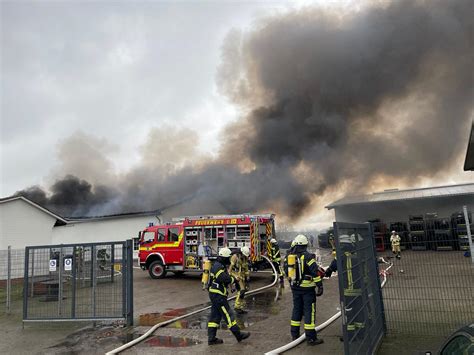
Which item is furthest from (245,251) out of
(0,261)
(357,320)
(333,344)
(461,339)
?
(0,261)

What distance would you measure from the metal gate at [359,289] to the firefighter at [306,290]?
0.70 metres

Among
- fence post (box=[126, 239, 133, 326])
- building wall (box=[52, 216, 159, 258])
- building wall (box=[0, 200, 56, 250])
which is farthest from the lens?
building wall (box=[52, 216, 159, 258])

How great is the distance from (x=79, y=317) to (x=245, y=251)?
3573mm

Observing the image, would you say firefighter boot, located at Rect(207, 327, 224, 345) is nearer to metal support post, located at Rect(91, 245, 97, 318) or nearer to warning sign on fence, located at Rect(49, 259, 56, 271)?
metal support post, located at Rect(91, 245, 97, 318)

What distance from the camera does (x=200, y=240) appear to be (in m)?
13.2

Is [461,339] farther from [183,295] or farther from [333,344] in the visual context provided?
[183,295]

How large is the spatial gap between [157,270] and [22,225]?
7130mm

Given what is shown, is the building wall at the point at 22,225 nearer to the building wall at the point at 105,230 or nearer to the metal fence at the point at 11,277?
the building wall at the point at 105,230

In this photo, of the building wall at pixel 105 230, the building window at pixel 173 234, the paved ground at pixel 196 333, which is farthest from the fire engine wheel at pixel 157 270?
the building wall at pixel 105 230

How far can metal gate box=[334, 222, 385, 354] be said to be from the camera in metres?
3.49

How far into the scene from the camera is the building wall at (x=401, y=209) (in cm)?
2086

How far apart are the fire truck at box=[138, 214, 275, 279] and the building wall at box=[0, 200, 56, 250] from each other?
6066 millimetres

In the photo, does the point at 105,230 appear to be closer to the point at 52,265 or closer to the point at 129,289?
the point at 52,265

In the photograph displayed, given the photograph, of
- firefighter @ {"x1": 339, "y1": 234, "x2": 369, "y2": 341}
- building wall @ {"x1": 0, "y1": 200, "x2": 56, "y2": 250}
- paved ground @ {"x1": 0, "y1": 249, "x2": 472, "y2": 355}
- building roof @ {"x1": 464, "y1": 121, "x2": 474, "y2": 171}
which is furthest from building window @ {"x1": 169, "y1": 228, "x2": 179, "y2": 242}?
firefighter @ {"x1": 339, "y1": 234, "x2": 369, "y2": 341}
